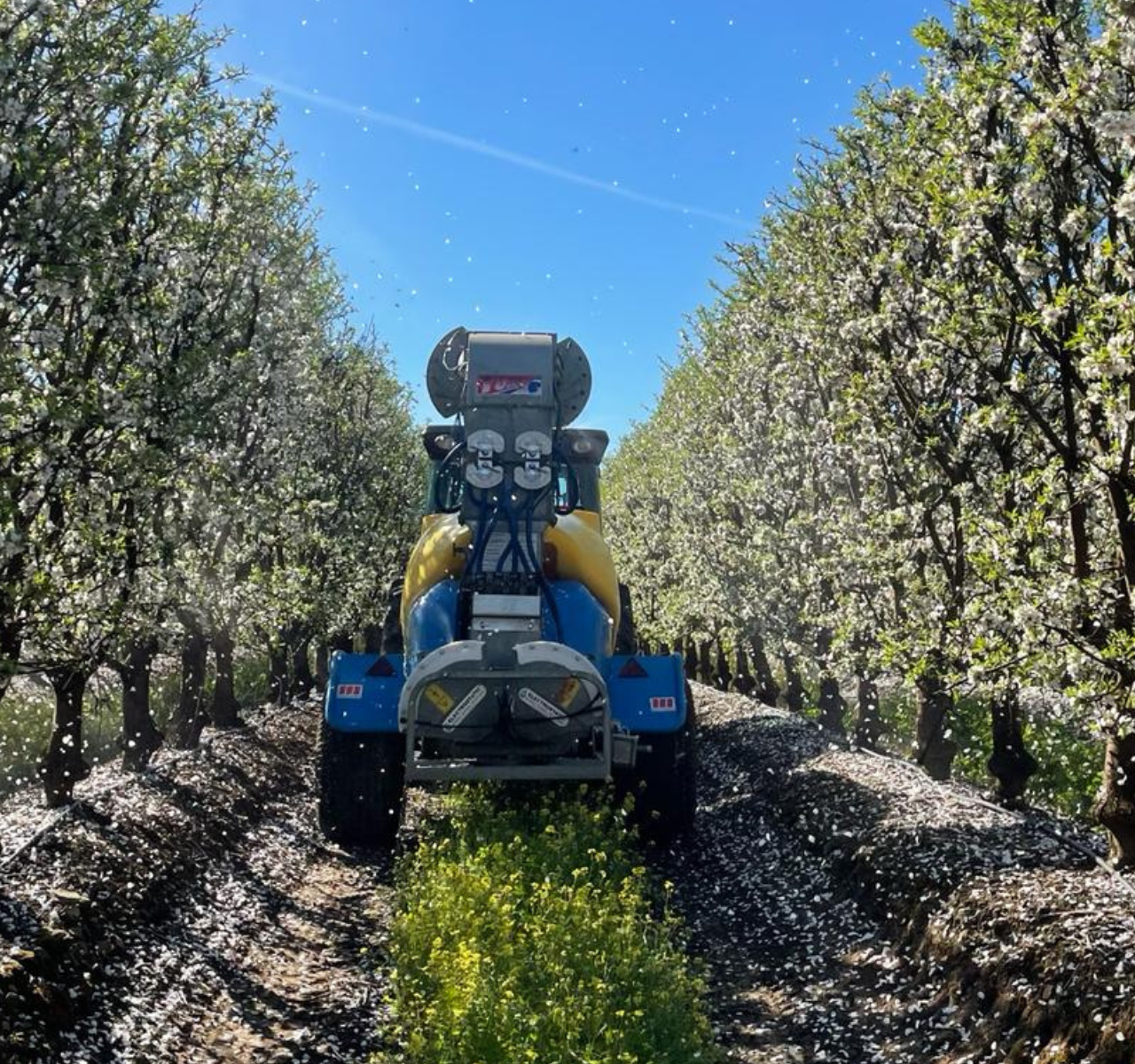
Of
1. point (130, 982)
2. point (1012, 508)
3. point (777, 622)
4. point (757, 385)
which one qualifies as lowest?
point (130, 982)

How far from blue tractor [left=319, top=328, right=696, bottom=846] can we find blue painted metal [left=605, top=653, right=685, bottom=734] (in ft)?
0.05

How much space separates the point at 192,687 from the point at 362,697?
9685 mm

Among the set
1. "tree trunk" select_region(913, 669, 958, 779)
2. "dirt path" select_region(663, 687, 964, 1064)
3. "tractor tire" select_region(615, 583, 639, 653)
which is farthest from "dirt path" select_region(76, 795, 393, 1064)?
"tree trunk" select_region(913, 669, 958, 779)

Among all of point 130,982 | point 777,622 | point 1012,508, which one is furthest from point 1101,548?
point 777,622

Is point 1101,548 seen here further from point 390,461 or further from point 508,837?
point 390,461

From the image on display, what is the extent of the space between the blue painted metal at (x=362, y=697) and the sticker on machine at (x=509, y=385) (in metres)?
3.61

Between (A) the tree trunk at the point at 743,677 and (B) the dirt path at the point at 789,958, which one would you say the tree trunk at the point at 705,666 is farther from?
(B) the dirt path at the point at 789,958

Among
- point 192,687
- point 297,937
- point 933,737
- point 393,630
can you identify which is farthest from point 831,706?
point 297,937

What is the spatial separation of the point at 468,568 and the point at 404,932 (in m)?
3.91

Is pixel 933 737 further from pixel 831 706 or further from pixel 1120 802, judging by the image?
pixel 831 706

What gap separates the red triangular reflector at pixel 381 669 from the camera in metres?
12.9

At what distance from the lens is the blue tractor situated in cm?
1088

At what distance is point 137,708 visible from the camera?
59.5 ft

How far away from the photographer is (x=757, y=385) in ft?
86.1
